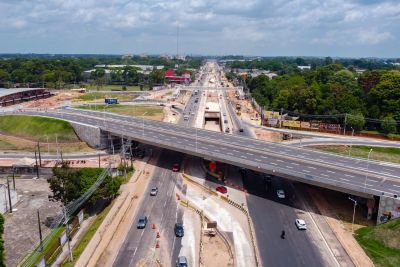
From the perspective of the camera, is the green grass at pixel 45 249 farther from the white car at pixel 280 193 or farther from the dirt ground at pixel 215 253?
the white car at pixel 280 193

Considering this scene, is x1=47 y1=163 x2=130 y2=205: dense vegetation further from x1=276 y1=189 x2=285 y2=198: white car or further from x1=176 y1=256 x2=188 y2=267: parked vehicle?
x1=276 y1=189 x2=285 y2=198: white car

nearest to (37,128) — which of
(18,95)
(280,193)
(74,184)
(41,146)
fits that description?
(41,146)

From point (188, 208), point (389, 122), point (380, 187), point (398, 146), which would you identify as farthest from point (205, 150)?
point (389, 122)

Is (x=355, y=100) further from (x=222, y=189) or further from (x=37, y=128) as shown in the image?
(x=37, y=128)

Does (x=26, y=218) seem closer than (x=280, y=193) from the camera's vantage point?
Yes

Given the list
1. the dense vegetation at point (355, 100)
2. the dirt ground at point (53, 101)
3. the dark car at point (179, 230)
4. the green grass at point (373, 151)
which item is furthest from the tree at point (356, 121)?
the dirt ground at point (53, 101)

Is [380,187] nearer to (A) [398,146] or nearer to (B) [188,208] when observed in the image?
(B) [188,208]
